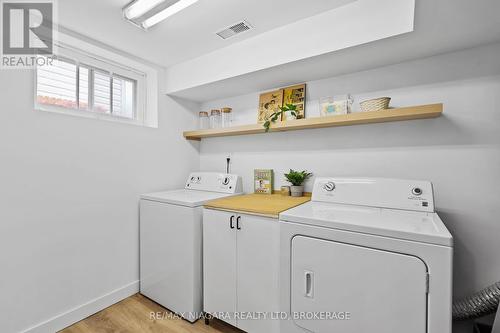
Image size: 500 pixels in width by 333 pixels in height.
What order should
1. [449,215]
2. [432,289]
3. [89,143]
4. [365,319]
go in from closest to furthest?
[432,289] → [365,319] → [449,215] → [89,143]

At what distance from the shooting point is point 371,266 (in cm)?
111

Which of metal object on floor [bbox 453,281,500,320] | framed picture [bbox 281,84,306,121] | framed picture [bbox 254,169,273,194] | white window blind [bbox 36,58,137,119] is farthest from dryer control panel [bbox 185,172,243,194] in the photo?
metal object on floor [bbox 453,281,500,320]

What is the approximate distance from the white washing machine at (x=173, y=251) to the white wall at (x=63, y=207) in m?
0.18

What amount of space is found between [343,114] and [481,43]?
0.88 meters

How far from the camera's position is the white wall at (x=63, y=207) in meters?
1.47

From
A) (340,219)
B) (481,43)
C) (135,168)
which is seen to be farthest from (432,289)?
(135,168)

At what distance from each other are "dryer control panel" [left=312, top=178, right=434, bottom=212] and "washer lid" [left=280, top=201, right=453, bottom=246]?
1.9 inches

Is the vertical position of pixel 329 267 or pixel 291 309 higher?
pixel 329 267

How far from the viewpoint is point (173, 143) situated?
8.26 ft

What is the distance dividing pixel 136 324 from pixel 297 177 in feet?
5.68

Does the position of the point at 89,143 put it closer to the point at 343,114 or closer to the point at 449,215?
the point at 343,114

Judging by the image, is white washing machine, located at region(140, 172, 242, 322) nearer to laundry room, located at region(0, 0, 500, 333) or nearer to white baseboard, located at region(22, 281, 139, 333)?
laundry room, located at region(0, 0, 500, 333)

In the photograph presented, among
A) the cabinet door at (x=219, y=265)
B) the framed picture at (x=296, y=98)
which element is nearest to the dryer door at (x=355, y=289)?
the cabinet door at (x=219, y=265)

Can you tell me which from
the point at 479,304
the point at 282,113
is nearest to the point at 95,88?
the point at 282,113
